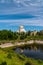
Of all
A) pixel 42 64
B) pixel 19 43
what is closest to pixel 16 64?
pixel 42 64

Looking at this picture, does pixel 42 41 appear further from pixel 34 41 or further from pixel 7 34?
pixel 7 34

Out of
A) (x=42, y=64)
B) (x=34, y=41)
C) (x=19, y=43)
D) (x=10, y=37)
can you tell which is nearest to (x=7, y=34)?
(x=10, y=37)

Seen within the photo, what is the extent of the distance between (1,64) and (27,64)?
3705 mm

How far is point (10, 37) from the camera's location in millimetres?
123812

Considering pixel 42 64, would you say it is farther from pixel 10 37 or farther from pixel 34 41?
pixel 10 37

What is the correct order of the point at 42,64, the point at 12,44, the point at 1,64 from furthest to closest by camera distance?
1. the point at 12,44
2. the point at 42,64
3. the point at 1,64

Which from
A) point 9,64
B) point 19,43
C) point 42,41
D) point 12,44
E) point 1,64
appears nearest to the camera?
point 1,64

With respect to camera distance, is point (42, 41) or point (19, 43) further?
point (42, 41)

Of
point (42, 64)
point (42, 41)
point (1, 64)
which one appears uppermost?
point (1, 64)

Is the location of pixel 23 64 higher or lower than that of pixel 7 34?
higher

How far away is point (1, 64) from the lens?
829 inches

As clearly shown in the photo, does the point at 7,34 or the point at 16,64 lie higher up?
the point at 16,64

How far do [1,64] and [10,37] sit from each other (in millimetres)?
102874

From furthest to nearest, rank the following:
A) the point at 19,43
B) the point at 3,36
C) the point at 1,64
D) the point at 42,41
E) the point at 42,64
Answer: the point at 3,36 < the point at 42,41 < the point at 19,43 < the point at 42,64 < the point at 1,64
